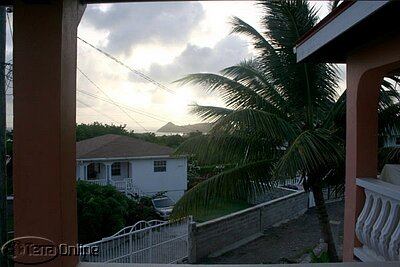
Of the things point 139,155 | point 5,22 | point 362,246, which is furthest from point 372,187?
point 139,155

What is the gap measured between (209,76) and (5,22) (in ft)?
12.3

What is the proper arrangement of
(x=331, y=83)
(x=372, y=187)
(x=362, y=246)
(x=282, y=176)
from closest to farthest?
(x=372, y=187), (x=362, y=246), (x=282, y=176), (x=331, y=83)

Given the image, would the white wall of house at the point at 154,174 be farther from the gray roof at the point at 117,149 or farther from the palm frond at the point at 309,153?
the palm frond at the point at 309,153

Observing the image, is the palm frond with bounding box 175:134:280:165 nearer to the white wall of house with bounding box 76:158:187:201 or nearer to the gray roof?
the gray roof

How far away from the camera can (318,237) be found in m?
12.0

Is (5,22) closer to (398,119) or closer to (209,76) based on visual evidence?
(209,76)

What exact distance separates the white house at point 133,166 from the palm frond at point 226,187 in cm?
1392

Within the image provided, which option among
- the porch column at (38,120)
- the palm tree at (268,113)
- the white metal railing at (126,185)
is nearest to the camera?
the porch column at (38,120)

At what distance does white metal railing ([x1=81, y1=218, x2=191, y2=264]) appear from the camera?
8289mm

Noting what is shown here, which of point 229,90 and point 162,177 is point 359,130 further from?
point 162,177

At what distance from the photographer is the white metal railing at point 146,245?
829cm

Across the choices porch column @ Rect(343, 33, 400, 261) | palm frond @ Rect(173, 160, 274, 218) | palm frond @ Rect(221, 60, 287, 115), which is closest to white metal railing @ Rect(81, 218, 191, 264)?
palm frond @ Rect(173, 160, 274, 218)

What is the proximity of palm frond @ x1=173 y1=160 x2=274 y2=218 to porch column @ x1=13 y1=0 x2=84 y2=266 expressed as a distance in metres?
4.87

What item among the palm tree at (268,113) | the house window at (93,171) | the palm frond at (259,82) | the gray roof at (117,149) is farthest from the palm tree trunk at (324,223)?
the house window at (93,171)
